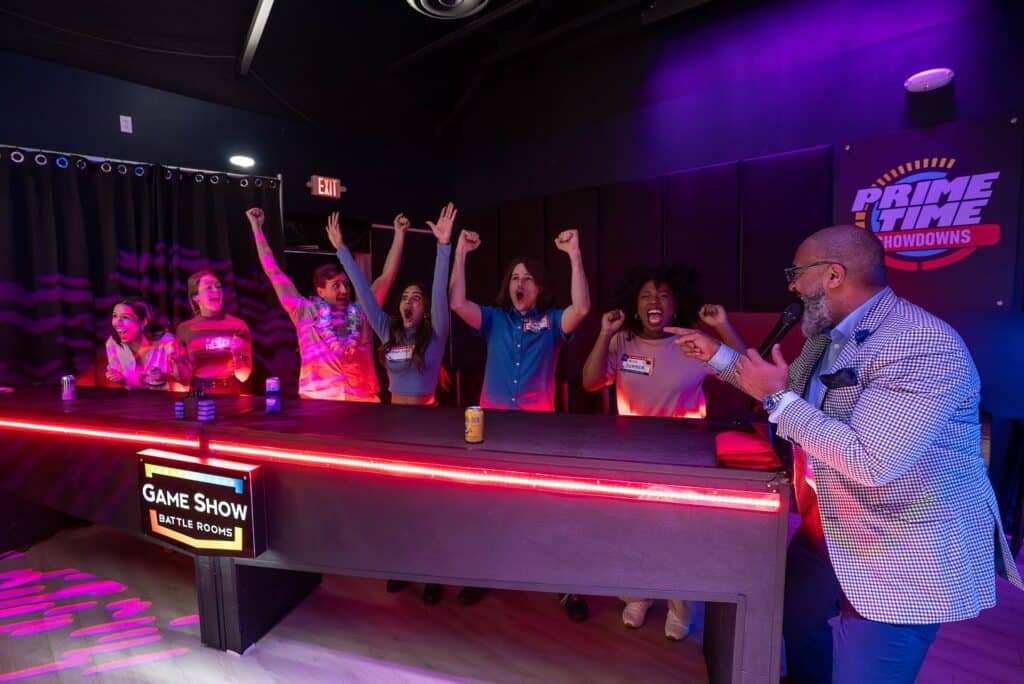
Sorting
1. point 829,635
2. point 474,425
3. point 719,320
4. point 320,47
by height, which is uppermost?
point 320,47

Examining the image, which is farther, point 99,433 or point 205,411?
point 99,433

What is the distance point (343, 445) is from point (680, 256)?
136 inches

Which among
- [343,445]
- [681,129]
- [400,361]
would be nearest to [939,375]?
[343,445]

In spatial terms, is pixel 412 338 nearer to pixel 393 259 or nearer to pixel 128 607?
pixel 393 259

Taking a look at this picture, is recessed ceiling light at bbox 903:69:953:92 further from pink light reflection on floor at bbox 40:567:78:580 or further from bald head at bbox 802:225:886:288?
pink light reflection on floor at bbox 40:567:78:580

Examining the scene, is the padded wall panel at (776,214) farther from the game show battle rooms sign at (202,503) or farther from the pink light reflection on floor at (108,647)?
the pink light reflection on floor at (108,647)

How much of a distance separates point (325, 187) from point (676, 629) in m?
4.35

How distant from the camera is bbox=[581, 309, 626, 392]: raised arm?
2.41m

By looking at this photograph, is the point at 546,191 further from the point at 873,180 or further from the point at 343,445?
the point at 343,445

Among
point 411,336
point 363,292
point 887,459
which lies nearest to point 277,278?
point 363,292

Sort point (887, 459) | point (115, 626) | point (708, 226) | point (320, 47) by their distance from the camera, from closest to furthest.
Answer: point (887, 459)
point (115, 626)
point (708, 226)
point (320, 47)

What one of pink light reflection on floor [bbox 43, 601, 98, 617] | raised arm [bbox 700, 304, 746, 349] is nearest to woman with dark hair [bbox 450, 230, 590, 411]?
raised arm [bbox 700, 304, 746, 349]

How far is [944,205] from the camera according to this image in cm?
334

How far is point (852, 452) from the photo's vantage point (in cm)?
120
